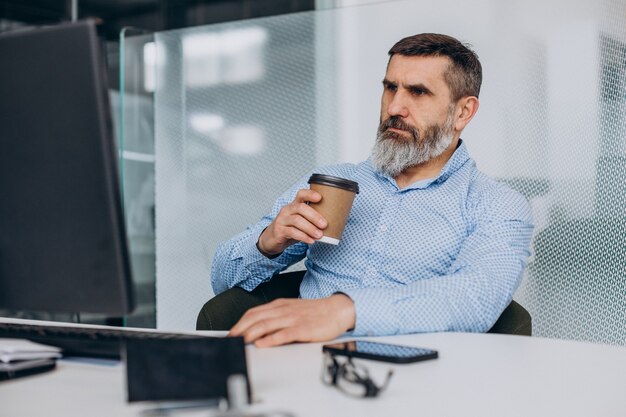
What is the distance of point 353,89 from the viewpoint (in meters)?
2.46

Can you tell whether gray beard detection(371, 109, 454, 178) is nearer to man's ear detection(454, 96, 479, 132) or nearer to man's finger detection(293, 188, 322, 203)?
man's ear detection(454, 96, 479, 132)

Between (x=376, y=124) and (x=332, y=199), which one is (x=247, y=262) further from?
(x=376, y=124)

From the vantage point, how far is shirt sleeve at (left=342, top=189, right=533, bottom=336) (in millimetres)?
1259

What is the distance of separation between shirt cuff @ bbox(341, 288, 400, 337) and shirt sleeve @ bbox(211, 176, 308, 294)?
24.7 inches

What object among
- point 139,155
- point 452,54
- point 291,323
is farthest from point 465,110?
point 139,155

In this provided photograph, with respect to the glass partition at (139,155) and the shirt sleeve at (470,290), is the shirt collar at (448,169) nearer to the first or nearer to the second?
the shirt sleeve at (470,290)

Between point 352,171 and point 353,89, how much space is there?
460 mm

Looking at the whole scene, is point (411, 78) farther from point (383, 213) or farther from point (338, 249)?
point (338, 249)

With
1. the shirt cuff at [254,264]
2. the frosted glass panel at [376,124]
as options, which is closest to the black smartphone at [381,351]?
the shirt cuff at [254,264]

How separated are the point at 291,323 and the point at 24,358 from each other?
382 mm

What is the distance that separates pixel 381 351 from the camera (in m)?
1.01

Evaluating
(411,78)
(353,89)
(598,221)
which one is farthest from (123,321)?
(598,221)

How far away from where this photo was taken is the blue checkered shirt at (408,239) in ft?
5.58

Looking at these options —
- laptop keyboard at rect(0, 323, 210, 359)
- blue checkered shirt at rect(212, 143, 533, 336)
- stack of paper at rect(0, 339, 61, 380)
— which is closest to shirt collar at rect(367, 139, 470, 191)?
blue checkered shirt at rect(212, 143, 533, 336)
